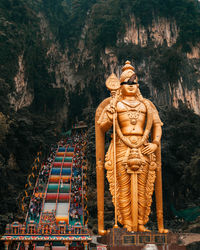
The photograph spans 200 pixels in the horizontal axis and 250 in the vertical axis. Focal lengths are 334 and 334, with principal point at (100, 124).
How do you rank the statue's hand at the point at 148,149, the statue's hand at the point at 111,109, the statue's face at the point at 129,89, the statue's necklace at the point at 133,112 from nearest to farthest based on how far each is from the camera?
1. the statue's hand at the point at 148,149
2. the statue's hand at the point at 111,109
3. the statue's necklace at the point at 133,112
4. the statue's face at the point at 129,89

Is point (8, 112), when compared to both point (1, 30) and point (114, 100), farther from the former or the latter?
point (114, 100)

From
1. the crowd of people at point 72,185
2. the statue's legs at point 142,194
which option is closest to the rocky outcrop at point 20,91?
the crowd of people at point 72,185

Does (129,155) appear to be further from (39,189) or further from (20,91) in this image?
(20,91)

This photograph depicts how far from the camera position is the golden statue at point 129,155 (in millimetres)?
7504

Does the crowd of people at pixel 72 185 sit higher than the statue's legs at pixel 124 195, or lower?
higher

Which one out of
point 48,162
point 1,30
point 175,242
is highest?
point 1,30

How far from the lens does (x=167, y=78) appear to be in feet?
85.3

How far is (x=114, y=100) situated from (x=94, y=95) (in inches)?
847

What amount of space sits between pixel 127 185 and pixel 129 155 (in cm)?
69

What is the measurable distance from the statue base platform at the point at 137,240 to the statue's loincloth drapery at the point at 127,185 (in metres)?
0.52

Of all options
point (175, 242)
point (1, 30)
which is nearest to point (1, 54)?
point (1, 30)

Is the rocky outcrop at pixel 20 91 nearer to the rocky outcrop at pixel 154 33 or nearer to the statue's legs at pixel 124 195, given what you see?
the rocky outcrop at pixel 154 33

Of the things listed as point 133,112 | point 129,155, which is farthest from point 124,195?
point 133,112

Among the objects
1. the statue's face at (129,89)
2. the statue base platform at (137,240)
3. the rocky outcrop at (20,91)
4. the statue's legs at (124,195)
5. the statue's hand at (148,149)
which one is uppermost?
the rocky outcrop at (20,91)
